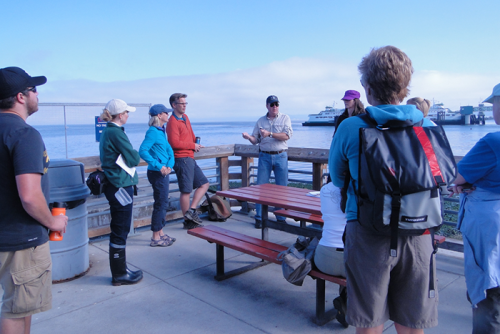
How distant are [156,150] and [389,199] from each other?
3713 mm

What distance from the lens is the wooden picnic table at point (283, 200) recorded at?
12.3 feet

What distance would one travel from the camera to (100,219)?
5.33 m

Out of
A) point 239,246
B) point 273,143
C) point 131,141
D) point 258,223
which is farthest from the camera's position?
point 131,141

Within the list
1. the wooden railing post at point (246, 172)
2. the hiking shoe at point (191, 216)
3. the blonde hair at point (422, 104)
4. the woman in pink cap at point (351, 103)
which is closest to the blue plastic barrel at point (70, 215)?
the hiking shoe at point (191, 216)

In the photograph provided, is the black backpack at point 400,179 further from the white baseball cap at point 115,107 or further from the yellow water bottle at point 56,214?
the white baseball cap at point 115,107

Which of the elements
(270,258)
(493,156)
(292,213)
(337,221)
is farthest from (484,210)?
(292,213)

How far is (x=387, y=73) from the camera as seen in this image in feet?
5.81

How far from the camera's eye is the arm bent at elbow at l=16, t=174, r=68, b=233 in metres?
2.02

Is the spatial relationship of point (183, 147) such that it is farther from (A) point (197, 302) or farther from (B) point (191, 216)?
(A) point (197, 302)

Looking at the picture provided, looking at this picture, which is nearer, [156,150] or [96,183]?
[96,183]

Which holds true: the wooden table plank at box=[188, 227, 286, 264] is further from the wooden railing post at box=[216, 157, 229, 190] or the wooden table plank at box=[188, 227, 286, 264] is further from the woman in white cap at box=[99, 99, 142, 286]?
the wooden railing post at box=[216, 157, 229, 190]

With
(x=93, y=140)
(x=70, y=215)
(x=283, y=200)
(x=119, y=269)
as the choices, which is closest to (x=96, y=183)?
(x=70, y=215)

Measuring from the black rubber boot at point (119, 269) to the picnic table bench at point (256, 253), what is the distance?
2.37 feet

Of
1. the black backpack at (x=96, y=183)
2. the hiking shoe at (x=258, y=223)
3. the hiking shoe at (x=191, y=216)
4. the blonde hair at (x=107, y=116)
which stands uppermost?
the blonde hair at (x=107, y=116)
